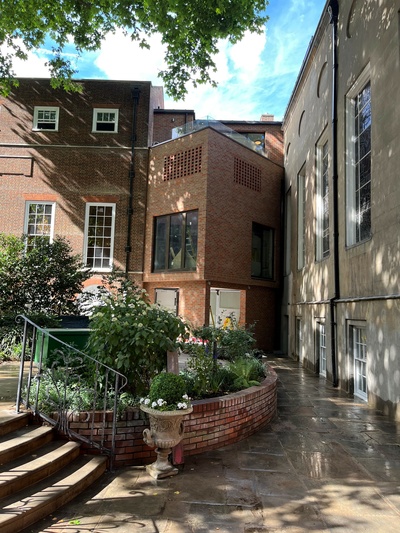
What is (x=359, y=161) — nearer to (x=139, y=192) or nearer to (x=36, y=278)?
(x=36, y=278)

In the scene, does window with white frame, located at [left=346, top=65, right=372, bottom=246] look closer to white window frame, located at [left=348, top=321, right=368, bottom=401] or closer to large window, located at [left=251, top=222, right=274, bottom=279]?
white window frame, located at [left=348, top=321, right=368, bottom=401]

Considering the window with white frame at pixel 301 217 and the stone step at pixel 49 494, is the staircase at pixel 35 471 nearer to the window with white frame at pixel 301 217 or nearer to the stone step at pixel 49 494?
the stone step at pixel 49 494

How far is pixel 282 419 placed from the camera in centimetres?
675

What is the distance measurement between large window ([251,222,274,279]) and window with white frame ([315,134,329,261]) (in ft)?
14.5

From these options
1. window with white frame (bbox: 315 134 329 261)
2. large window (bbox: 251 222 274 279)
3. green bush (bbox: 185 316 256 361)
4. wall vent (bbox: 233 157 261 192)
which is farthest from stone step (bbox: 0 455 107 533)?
wall vent (bbox: 233 157 261 192)

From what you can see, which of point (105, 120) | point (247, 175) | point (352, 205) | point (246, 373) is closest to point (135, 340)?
point (246, 373)

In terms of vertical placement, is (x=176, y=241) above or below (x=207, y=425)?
above

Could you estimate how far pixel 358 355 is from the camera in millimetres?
9133

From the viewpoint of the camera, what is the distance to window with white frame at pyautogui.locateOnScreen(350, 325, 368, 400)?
28.6ft

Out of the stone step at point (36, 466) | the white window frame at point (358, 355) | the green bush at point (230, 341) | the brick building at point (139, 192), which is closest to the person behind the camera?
the stone step at point (36, 466)

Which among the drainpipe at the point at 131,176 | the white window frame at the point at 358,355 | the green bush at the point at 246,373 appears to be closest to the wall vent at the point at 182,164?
the drainpipe at the point at 131,176

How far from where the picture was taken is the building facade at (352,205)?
7281mm

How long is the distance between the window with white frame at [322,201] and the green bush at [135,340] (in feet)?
27.1

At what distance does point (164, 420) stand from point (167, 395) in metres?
0.28
